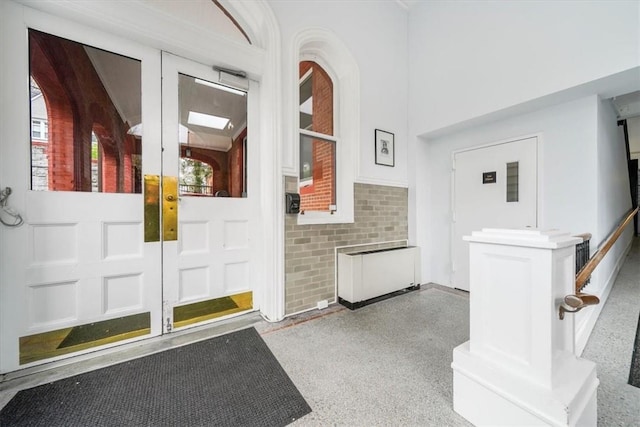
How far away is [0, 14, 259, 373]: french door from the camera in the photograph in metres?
1.64

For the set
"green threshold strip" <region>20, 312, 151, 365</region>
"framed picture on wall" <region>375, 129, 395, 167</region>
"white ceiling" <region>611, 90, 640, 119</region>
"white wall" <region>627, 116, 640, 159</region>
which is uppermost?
"white wall" <region>627, 116, 640, 159</region>

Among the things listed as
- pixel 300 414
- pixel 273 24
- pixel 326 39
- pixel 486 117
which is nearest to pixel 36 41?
pixel 273 24

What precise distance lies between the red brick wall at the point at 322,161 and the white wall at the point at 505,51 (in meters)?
1.27

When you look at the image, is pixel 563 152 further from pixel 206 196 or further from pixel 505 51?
pixel 206 196

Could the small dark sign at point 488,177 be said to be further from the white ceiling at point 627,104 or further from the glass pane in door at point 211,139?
the glass pane in door at point 211,139

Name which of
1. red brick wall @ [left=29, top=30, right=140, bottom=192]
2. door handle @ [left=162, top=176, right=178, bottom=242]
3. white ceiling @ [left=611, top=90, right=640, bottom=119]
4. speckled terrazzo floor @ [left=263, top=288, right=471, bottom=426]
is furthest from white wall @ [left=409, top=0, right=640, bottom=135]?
red brick wall @ [left=29, top=30, right=140, bottom=192]

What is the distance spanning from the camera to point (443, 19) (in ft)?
10.5

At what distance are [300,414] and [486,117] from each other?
135 inches

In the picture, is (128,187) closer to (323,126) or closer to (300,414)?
(300,414)

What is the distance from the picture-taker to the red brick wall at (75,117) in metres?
1.71

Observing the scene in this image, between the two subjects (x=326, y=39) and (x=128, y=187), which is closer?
(x=128, y=187)

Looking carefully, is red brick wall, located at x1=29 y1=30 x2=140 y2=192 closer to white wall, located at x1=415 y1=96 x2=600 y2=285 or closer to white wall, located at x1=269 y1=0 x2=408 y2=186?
white wall, located at x1=269 y1=0 x2=408 y2=186

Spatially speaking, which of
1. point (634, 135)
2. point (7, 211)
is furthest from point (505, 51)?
point (634, 135)

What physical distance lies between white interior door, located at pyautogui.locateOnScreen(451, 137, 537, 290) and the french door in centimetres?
278
